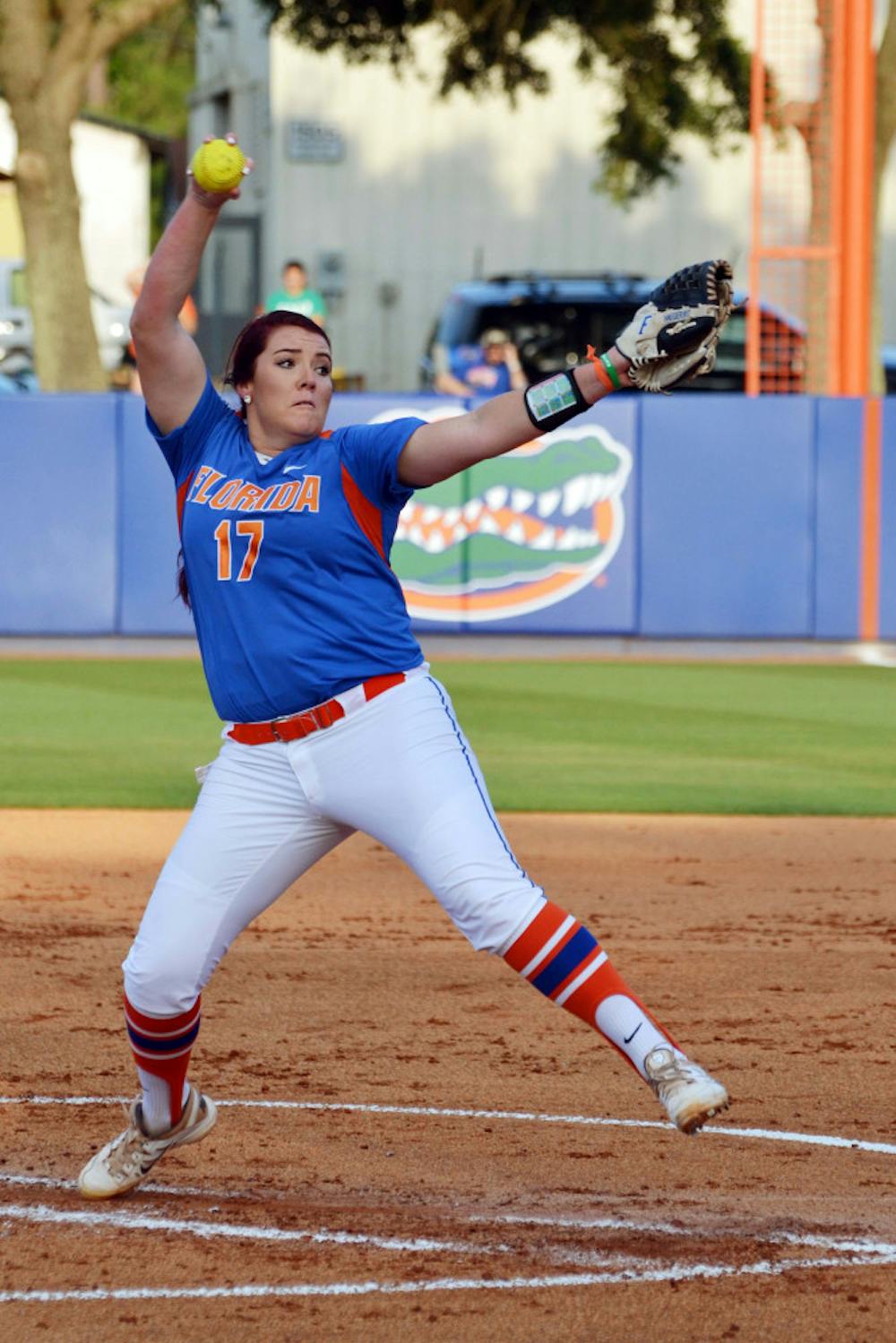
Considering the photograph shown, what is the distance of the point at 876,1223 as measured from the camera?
4.16 m

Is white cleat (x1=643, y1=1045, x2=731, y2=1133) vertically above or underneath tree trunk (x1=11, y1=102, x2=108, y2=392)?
underneath

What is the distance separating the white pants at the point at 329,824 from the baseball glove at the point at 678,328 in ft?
2.64

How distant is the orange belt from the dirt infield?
3.17 ft

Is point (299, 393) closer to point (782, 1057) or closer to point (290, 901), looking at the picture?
point (782, 1057)

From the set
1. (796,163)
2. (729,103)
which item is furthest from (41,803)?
(796,163)

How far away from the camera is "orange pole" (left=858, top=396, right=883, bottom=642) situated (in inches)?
604

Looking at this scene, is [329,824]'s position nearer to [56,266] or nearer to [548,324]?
[56,266]

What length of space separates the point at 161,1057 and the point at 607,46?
19017 mm

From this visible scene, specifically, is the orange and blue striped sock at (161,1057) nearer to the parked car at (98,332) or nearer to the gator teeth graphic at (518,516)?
the gator teeth graphic at (518,516)

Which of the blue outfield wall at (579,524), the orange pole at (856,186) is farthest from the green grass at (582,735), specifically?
the orange pole at (856,186)

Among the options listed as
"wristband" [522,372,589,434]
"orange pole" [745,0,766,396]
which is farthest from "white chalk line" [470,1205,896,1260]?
"orange pole" [745,0,766,396]

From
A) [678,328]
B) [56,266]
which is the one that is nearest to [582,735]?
[678,328]

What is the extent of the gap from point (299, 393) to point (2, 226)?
1435 inches

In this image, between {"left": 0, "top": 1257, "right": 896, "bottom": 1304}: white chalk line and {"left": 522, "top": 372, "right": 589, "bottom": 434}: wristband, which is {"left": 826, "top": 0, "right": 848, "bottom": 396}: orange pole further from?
{"left": 0, "top": 1257, "right": 896, "bottom": 1304}: white chalk line
